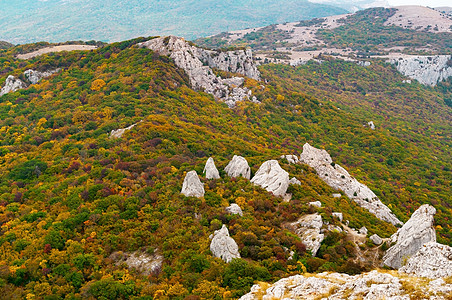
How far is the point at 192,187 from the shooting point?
40.8 metres

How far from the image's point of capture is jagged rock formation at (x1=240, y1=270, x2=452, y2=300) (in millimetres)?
15625

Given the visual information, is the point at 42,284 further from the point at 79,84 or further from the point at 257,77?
the point at 257,77

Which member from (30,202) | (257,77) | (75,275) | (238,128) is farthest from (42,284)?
(257,77)

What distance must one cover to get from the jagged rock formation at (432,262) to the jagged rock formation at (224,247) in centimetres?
1605

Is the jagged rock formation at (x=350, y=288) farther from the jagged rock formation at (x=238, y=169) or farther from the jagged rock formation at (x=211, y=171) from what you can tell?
the jagged rock formation at (x=238, y=169)

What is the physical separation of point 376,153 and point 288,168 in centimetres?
5743

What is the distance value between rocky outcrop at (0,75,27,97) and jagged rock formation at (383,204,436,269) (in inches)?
4131

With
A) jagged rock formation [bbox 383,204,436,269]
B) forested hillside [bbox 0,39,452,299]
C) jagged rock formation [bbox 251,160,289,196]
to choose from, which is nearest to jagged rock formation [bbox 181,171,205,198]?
forested hillside [bbox 0,39,452,299]

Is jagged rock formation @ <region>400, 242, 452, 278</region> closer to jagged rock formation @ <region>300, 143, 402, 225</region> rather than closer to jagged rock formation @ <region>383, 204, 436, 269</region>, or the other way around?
jagged rock formation @ <region>383, 204, 436, 269</region>

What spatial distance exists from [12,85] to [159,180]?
73.5 metres

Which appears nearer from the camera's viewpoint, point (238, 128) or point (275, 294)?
point (275, 294)

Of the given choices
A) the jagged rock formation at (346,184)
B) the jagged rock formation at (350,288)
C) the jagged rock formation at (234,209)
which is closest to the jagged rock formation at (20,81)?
the jagged rock formation at (234,209)

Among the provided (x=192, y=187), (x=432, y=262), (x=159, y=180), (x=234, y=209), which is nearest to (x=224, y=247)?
(x=234, y=209)

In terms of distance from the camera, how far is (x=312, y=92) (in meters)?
154
